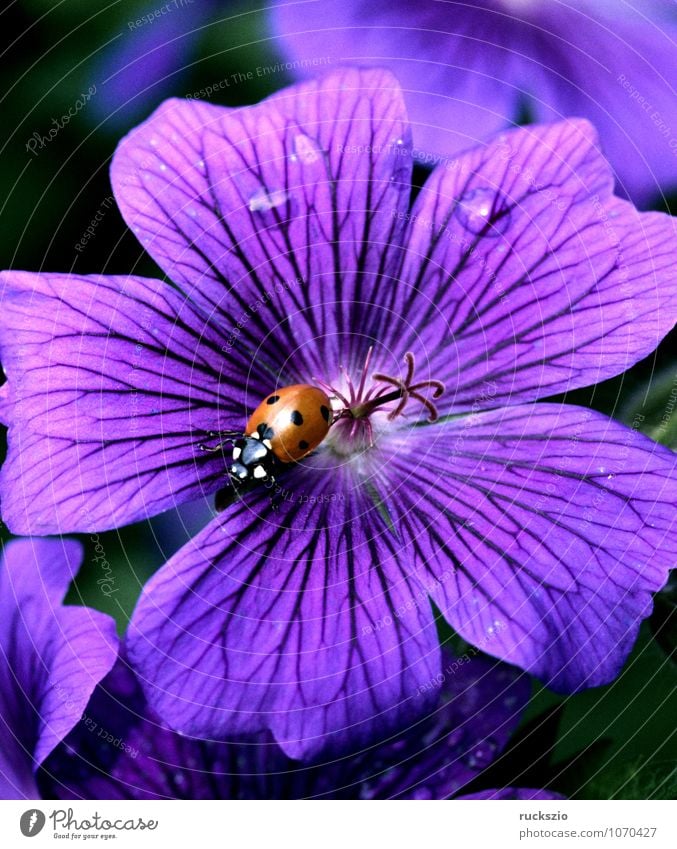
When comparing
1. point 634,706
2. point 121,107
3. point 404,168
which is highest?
point 121,107

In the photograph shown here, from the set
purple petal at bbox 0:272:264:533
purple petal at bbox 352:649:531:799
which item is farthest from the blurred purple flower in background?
purple petal at bbox 352:649:531:799

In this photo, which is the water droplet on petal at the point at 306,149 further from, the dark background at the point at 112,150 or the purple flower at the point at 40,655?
the purple flower at the point at 40,655

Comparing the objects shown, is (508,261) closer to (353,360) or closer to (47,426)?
(353,360)

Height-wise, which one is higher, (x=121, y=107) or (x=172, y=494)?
(x=121, y=107)

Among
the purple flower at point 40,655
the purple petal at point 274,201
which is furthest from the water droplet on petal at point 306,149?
the purple flower at point 40,655

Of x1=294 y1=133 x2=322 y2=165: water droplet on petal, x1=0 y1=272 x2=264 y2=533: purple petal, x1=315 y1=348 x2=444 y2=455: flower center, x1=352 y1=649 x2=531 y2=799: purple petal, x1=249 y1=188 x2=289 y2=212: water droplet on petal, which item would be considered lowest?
x1=352 y1=649 x2=531 y2=799: purple petal

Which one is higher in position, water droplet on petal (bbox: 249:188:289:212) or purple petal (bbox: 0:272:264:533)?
water droplet on petal (bbox: 249:188:289:212)

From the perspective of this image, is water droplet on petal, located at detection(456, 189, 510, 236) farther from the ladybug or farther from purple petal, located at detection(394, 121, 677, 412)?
the ladybug
